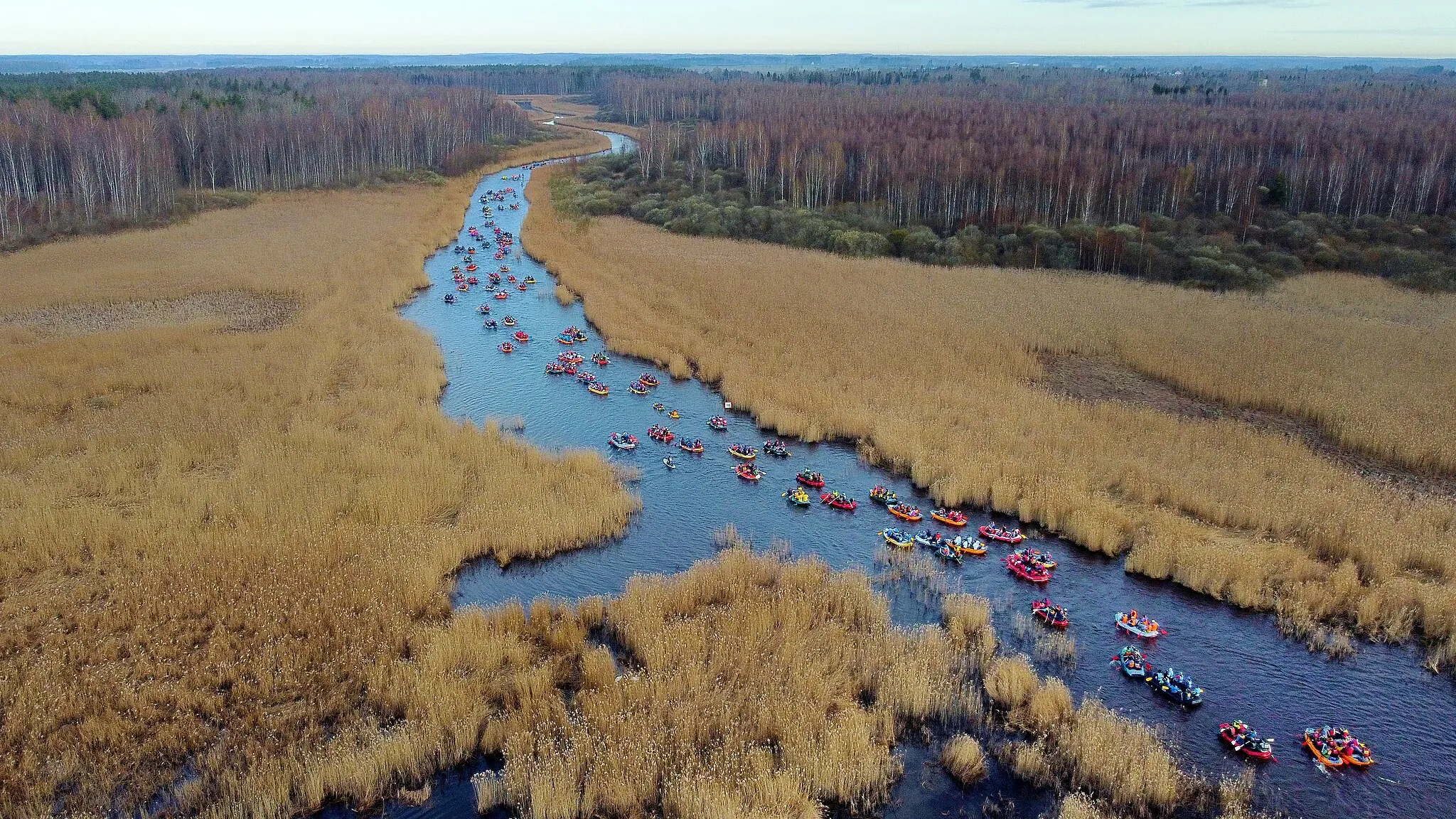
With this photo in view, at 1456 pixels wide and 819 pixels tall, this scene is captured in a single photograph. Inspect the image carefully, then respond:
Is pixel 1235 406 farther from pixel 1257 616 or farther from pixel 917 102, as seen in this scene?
pixel 917 102

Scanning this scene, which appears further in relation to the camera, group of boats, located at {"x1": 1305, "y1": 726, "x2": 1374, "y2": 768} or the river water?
group of boats, located at {"x1": 1305, "y1": 726, "x2": 1374, "y2": 768}

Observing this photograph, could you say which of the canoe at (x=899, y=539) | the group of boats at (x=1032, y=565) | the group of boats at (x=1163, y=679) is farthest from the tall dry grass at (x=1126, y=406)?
the group of boats at (x=1163, y=679)

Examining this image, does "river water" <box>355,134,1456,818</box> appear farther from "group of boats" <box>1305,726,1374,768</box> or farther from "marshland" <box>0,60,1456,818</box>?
"group of boats" <box>1305,726,1374,768</box>

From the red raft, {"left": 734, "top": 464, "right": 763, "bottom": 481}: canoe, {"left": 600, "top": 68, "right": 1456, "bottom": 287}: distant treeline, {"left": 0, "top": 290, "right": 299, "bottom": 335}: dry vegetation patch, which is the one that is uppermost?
{"left": 600, "top": 68, "right": 1456, "bottom": 287}: distant treeline

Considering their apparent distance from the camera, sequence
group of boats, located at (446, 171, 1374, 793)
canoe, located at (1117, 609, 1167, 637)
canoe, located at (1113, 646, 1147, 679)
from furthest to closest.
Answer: canoe, located at (1117, 609, 1167, 637) < canoe, located at (1113, 646, 1147, 679) < group of boats, located at (446, 171, 1374, 793)

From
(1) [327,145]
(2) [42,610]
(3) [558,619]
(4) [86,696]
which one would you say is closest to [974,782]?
(3) [558,619]

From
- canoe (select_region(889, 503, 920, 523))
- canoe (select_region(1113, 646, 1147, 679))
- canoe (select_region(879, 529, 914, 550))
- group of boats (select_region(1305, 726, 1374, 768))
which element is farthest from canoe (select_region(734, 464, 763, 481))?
group of boats (select_region(1305, 726, 1374, 768))

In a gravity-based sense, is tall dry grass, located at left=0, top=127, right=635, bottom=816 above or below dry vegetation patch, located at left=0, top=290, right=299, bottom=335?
below
